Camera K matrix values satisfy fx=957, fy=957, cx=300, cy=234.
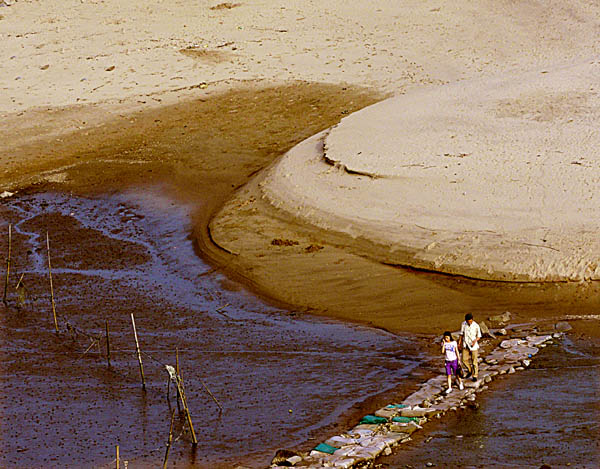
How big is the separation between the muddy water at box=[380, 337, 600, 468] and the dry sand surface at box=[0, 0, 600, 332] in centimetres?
259

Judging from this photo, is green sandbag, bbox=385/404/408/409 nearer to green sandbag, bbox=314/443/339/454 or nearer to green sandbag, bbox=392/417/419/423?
green sandbag, bbox=392/417/419/423

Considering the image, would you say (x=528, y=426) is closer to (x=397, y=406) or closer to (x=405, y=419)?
(x=405, y=419)

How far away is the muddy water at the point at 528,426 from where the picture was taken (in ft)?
31.2

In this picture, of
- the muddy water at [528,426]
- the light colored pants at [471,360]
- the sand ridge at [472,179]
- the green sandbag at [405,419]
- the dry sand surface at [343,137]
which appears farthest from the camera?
the dry sand surface at [343,137]

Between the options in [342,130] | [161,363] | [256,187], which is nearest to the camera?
[161,363]

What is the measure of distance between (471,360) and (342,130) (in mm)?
10430

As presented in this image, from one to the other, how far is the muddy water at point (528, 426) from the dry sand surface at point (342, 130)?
2.59 metres

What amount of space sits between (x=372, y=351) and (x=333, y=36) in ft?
65.8

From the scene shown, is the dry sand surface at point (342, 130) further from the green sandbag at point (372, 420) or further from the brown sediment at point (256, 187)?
the green sandbag at point (372, 420)

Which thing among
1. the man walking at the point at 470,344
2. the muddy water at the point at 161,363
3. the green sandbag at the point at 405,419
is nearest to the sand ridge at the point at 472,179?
the muddy water at the point at 161,363

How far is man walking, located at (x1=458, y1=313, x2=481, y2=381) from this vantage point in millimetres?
11688

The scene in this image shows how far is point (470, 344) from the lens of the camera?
11.7 m

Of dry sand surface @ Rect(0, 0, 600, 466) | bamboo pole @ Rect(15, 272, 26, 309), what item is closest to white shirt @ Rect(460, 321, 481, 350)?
dry sand surface @ Rect(0, 0, 600, 466)

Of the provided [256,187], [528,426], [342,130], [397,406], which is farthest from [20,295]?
[528,426]
